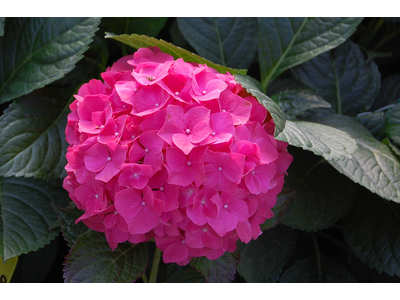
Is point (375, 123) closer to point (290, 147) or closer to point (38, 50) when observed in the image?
point (290, 147)

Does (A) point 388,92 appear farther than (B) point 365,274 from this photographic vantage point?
Yes

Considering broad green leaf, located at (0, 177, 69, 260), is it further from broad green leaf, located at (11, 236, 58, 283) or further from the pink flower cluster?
the pink flower cluster

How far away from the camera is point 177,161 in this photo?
56 centimetres

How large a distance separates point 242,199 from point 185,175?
12cm

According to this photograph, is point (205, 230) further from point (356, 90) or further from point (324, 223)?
point (356, 90)

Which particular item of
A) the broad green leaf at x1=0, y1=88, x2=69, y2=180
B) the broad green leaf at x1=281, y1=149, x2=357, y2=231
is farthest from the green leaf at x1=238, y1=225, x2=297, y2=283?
the broad green leaf at x1=0, y1=88, x2=69, y2=180

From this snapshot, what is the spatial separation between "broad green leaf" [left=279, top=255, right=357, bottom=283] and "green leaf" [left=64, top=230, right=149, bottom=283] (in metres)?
0.50

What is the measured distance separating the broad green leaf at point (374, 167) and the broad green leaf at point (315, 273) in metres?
0.43

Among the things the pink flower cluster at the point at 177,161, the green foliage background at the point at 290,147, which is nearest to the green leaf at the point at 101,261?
the green foliage background at the point at 290,147

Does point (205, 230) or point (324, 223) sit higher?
point (205, 230)

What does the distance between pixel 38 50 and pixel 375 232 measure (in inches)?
42.1

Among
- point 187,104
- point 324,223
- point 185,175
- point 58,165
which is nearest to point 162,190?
point 185,175

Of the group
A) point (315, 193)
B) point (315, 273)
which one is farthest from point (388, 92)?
point (315, 273)

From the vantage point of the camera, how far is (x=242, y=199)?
1.99 feet
